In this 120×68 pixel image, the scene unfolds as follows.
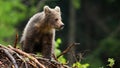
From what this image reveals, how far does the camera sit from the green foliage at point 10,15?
25.9 meters

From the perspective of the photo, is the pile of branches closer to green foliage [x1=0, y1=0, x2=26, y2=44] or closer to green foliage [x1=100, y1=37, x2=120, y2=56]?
green foliage [x1=0, y1=0, x2=26, y2=44]

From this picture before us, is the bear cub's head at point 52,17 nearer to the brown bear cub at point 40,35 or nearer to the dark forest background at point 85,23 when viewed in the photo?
the brown bear cub at point 40,35

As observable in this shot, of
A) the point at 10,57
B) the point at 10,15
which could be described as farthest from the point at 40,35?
the point at 10,15

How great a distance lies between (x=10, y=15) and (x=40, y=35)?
1751 centimetres

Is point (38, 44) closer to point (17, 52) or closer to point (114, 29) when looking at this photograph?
point (17, 52)

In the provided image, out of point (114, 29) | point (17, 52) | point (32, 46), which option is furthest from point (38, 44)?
point (114, 29)

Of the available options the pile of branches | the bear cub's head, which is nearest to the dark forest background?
the bear cub's head

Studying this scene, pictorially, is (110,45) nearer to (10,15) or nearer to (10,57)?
(10,15)

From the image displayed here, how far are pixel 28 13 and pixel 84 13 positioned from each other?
4920mm

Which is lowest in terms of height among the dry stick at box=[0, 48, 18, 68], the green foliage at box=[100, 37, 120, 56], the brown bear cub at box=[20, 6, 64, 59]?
the dry stick at box=[0, 48, 18, 68]

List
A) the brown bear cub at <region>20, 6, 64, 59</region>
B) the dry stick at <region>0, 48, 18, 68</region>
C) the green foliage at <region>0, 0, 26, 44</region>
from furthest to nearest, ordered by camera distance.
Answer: the green foliage at <region>0, 0, 26, 44</region> → the brown bear cub at <region>20, 6, 64, 59</region> → the dry stick at <region>0, 48, 18, 68</region>

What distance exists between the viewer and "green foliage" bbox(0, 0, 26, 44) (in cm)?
2592

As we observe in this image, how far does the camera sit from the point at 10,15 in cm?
2836

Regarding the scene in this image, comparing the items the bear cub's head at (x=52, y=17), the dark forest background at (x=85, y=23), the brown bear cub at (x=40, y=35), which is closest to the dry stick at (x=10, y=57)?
the brown bear cub at (x=40, y=35)
